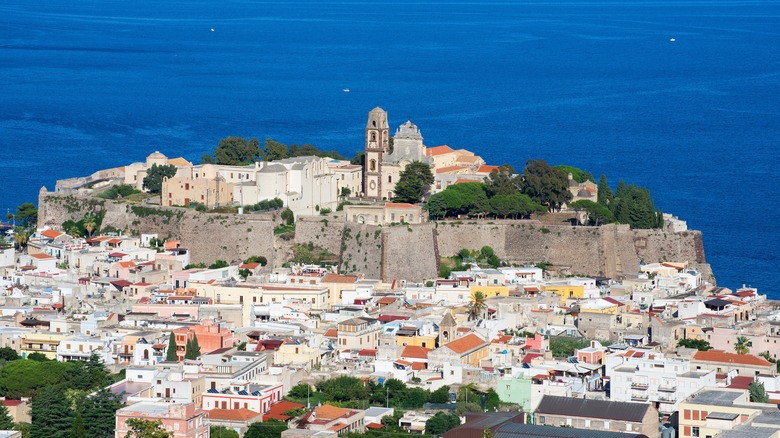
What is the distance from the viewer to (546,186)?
5797cm

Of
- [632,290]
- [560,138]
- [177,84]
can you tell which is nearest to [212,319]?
[632,290]

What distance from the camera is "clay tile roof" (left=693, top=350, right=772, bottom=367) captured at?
4322cm

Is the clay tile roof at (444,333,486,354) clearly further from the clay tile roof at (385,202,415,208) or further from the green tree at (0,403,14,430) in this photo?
the clay tile roof at (385,202,415,208)

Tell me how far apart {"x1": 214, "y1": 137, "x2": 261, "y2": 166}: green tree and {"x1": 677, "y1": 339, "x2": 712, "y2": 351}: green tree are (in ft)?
67.0

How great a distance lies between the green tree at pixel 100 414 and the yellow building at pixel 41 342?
658cm

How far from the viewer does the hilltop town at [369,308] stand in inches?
1564

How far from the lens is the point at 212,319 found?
47.7 meters

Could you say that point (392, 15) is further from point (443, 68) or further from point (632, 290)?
point (632, 290)

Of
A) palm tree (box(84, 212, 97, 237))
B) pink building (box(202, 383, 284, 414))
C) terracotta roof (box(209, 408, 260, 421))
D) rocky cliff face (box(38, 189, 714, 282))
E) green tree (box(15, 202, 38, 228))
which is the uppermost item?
green tree (box(15, 202, 38, 228))

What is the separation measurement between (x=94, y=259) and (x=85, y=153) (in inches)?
1363

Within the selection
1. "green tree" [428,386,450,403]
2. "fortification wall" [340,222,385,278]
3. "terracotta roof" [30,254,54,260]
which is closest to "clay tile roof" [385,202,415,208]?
"fortification wall" [340,222,385,278]

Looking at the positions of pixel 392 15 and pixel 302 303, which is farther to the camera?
pixel 392 15

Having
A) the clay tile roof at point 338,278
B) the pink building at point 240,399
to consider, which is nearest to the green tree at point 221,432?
the pink building at point 240,399

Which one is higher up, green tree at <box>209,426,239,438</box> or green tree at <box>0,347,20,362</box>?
green tree at <box>0,347,20,362</box>
